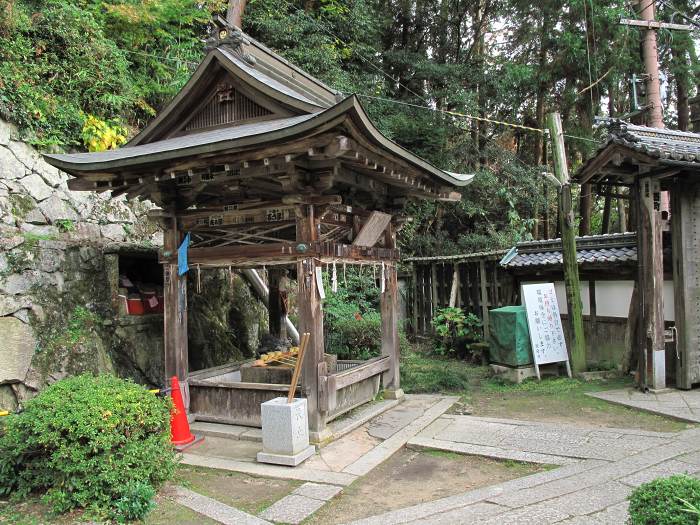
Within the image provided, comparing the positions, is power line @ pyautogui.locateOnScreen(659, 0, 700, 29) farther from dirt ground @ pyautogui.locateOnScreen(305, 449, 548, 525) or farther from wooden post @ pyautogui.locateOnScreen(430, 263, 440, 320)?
dirt ground @ pyautogui.locateOnScreen(305, 449, 548, 525)

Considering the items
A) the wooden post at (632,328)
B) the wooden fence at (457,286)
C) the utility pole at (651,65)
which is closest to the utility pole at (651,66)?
the utility pole at (651,65)

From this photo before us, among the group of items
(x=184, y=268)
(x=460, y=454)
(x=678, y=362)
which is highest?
(x=184, y=268)

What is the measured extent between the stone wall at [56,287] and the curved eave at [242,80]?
2.42 metres

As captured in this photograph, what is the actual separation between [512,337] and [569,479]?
5408 mm

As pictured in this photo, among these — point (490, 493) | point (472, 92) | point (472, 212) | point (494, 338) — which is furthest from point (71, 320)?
point (472, 92)

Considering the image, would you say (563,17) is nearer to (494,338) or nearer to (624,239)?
(624,239)

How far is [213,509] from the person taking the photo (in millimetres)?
4766

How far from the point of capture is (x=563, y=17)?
1656cm

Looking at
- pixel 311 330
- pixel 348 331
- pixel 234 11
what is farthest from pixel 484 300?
pixel 234 11

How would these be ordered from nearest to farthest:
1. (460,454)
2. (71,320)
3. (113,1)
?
(460,454) < (71,320) < (113,1)

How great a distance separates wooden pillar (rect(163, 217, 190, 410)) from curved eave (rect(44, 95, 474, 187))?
52.6 inches

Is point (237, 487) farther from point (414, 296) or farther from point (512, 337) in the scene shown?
point (414, 296)

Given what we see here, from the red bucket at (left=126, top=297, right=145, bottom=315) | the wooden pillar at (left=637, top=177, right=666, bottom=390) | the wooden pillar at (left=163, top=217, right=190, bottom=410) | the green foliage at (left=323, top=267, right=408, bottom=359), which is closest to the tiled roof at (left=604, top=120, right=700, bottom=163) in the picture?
the wooden pillar at (left=637, top=177, right=666, bottom=390)

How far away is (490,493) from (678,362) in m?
5.78
